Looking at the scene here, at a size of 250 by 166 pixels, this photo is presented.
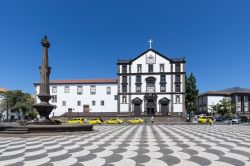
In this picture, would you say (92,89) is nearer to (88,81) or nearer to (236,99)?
(88,81)

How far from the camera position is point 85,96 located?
6550 cm

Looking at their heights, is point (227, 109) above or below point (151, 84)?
below

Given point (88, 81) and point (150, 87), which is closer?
point (150, 87)

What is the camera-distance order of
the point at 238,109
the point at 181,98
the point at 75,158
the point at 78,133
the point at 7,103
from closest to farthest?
1. the point at 75,158
2. the point at 78,133
3. the point at 181,98
4. the point at 7,103
5. the point at 238,109

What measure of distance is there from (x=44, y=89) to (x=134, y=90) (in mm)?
43517

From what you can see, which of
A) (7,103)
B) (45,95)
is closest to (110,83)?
(7,103)

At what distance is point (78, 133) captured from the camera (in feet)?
65.7

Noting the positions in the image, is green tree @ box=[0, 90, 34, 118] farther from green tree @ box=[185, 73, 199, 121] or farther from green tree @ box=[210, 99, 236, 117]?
green tree @ box=[210, 99, 236, 117]

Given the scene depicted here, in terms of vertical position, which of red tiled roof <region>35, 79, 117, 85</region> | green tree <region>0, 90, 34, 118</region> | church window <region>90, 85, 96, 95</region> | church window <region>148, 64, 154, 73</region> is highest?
church window <region>148, 64, 154, 73</region>

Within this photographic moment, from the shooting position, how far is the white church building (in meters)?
61.8

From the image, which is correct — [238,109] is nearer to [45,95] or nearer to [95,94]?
[95,94]

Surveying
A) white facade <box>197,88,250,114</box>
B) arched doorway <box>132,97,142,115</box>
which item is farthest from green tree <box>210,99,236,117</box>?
arched doorway <box>132,97,142,115</box>

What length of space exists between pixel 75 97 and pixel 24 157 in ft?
187

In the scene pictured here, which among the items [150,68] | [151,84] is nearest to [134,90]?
[151,84]
